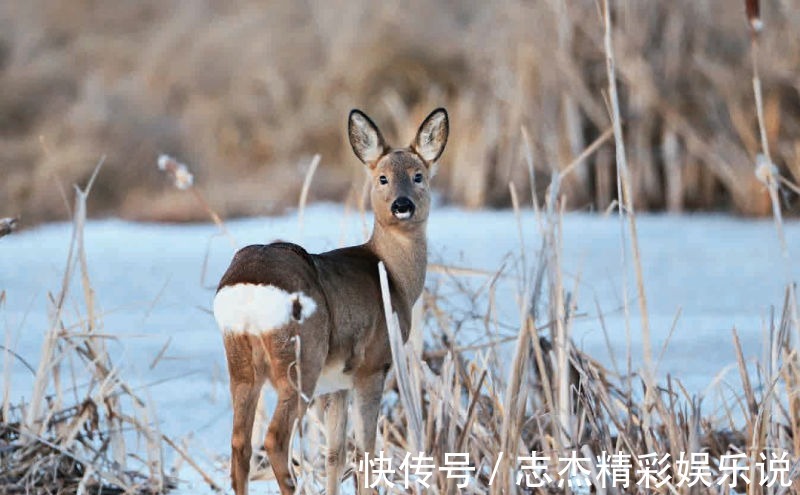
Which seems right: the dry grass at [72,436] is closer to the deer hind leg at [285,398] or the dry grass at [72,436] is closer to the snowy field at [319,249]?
the snowy field at [319,249]

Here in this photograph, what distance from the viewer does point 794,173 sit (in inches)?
372

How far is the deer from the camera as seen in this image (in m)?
3.43

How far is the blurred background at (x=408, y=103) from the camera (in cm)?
991

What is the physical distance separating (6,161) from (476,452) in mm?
8580

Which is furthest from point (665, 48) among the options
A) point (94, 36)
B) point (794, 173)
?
point (94, 36)

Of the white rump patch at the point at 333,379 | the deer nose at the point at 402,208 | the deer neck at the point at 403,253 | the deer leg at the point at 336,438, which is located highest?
the deer nose at the point at 402,208

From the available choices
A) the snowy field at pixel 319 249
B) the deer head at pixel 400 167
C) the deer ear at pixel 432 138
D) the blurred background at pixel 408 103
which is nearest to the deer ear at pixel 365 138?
the deer head at pixel 400 167

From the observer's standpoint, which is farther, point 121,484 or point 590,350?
point 590,350

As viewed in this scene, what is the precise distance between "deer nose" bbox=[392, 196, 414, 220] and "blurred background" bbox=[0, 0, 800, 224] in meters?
3.41

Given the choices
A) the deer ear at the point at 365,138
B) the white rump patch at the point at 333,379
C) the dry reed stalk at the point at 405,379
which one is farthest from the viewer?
the deer ear at the point at 365,138

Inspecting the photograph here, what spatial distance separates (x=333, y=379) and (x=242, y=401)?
34cm

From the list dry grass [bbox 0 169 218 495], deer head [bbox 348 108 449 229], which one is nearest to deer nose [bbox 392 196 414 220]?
deer head [bbox 348 108 449 229]

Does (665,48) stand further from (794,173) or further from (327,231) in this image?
(327,231)

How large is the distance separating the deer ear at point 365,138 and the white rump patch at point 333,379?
0.75 meters
